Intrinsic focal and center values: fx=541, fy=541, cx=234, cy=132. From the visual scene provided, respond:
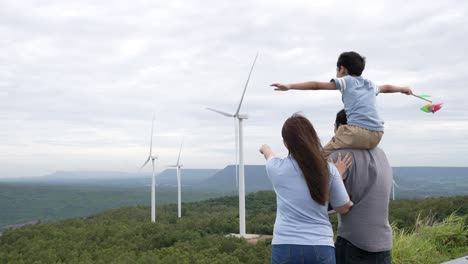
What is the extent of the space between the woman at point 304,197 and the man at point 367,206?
0.34 feet

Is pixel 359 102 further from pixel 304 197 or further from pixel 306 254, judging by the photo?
pixel 306 254

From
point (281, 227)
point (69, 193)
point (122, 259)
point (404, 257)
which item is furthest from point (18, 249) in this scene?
point (69, 193)

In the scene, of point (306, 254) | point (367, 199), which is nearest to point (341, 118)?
point (367, 199)

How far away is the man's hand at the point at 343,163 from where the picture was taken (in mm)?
3219

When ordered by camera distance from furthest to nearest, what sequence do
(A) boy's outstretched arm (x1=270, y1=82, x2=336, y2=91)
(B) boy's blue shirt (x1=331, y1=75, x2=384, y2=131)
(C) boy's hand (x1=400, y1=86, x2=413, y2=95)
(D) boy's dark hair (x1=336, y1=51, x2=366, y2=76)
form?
(C) boy's hand (x1=400, y1=86, x2=413, y2=95) → (D) boy's dark hair (x1=336, y1=51, x2=366, y2=76) → (B) boy's blue shirt (x1=331, y1=75, x2=384, y2=131) → (A) boy's outstretched arm (x1=270, y1=82, x2=336, y2=91)

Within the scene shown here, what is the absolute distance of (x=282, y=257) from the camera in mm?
3102

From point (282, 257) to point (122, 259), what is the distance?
776 centimetres

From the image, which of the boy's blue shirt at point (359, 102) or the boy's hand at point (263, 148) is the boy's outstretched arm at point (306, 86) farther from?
the boy's hand at point (263, 148)

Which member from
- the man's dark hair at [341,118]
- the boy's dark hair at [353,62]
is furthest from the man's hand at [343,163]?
the boy's dark hair at [353,62]

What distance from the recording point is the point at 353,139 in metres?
3.29

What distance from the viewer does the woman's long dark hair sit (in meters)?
3.06

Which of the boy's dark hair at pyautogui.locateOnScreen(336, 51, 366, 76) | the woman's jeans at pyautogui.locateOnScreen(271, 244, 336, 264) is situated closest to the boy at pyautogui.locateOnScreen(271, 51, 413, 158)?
the boy's dark hair at pyautogui.locateOnScreen(336, 51, 366, 76)

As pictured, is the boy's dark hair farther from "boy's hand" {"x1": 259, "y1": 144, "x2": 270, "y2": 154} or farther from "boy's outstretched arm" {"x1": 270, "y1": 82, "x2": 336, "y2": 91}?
"boy's hand" {"x1": 259, "y1": 144, "x2": 270, "y2": 154}

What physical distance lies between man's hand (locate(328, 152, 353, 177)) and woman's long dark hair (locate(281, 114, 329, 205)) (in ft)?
0.53
